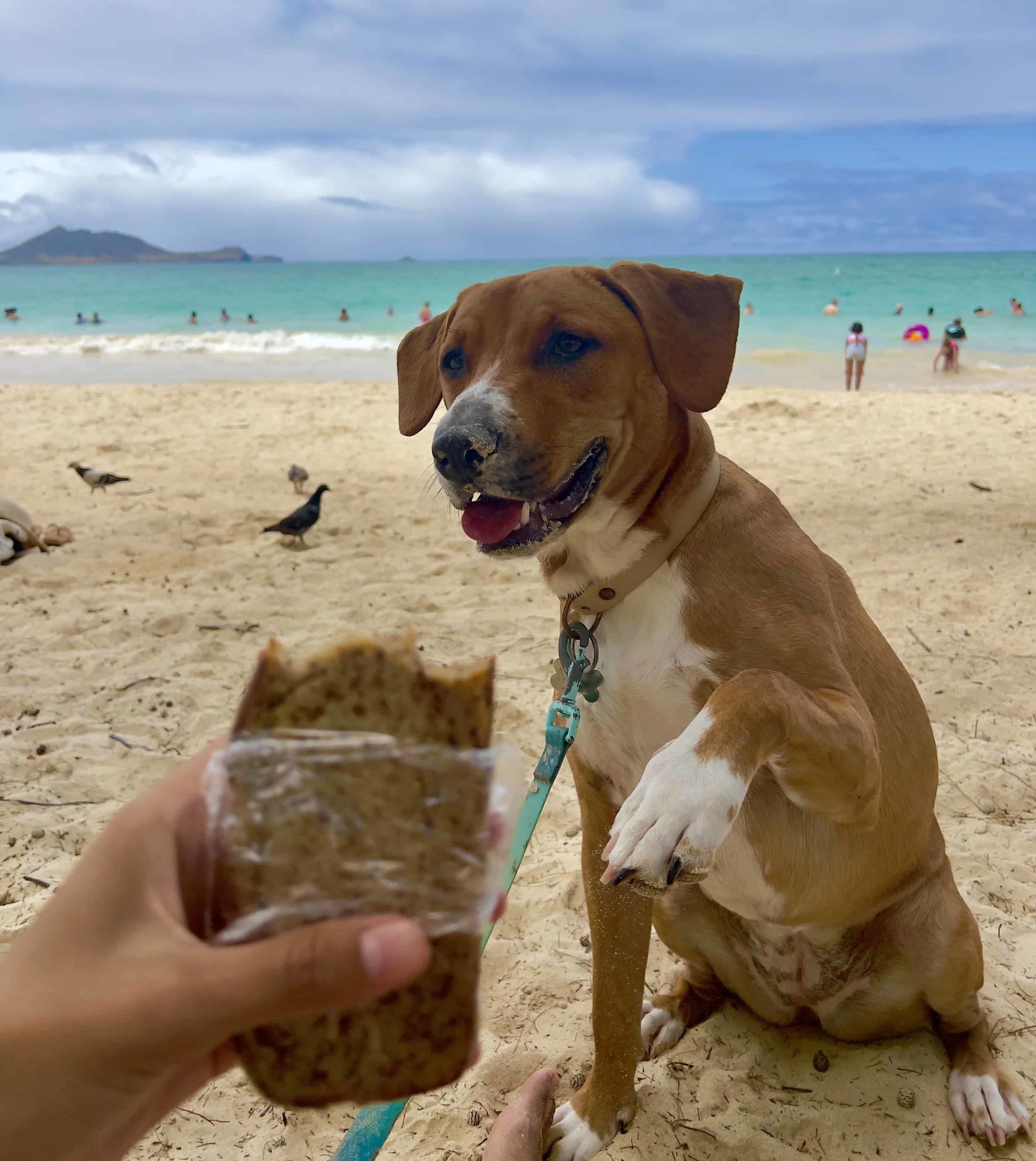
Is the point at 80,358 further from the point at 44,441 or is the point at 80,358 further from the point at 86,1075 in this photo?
the point at 86,1075

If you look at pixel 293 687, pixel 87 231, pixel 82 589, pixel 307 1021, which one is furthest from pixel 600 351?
pixel 87 231

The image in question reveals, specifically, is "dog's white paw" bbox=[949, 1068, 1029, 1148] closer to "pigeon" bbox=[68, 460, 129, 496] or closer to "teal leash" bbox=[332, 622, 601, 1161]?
"teal leash" bbox=[332, 622, 601, 1161]

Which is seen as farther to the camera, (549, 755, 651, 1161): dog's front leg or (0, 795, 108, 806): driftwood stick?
(0, 795, 108, 806): driftwood stick

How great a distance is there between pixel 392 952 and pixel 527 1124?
186 cm

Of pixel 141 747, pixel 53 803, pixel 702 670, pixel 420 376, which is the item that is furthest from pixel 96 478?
pixel 702 670

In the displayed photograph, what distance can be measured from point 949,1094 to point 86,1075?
2432 mm

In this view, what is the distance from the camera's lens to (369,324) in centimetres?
3181

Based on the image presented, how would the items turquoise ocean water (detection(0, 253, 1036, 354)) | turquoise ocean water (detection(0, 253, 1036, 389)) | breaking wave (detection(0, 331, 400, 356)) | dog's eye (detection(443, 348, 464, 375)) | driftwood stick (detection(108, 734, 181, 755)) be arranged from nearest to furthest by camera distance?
dog's eye (detection(443, 348, 464, 375)) < driftwood stick (detection(108, 734, 181, 755)) < turquoise ocean water (detection(0, 253, 1036, 389)) < breaking wave (detection(0, 331, 400, 356)) < turquoise ocean water (detection(0, 253, 1036, 354))

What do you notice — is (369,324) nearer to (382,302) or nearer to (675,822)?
(382,302)

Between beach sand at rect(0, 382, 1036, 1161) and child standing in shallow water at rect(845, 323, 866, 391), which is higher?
child standing in shallow water at rect(845, 323, 866, 391)

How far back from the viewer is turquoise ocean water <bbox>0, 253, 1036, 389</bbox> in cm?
1917

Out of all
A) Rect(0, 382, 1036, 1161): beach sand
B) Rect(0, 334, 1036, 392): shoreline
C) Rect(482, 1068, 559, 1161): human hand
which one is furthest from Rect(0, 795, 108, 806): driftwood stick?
Rect(0, 334, 1036, 392): shoreline

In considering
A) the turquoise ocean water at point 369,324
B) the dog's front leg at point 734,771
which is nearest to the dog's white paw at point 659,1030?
the dog's front leg at point 734,771

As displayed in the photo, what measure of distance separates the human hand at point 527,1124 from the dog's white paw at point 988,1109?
3.56 ft
